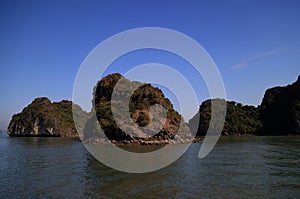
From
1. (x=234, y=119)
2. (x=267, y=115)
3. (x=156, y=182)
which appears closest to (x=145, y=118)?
(x=156, y=182)

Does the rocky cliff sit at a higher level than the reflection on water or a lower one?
higher

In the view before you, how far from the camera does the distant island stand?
233 feet

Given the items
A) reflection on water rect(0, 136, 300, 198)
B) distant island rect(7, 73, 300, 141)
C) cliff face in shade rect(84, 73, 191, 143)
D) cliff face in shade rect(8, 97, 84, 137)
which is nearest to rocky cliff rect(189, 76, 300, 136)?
distant island rect(7, 73, 300, 141)

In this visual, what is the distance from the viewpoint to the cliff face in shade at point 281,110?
125 m

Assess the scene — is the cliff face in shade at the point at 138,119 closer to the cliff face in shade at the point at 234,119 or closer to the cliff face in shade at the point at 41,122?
the cliff face in shade at the point at 41,122

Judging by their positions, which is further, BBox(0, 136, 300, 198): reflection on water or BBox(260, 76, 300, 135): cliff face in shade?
BBox(260, 76, 300, 135): cliff face in shade

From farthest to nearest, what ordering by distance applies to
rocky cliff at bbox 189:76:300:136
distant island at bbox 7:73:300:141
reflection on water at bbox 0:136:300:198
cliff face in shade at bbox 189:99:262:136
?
cliff face in shade at bbox 189:99:262:136 → rocky cliff at bbox 189:76:300:136 → distant island at bbox 7:73:300:141 → reflection on water at bbox 0:136:300:198

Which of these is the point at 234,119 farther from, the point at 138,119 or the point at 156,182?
the point at 156,182

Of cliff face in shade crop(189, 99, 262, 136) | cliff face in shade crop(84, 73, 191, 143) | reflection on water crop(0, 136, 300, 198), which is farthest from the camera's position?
cliff face in shade crop(189, 99, 262, 136)

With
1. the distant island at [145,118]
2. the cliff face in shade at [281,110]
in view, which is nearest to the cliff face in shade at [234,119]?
the distant island at [145,118]

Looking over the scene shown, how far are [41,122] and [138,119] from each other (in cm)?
7337

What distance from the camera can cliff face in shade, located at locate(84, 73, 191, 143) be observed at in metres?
68.5

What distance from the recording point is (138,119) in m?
72.4

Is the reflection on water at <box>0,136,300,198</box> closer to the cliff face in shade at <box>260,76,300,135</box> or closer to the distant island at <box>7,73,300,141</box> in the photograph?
the distant island at <box>7,73,300,141</box>
